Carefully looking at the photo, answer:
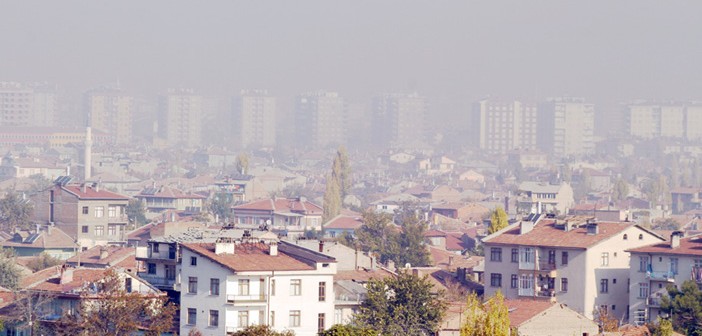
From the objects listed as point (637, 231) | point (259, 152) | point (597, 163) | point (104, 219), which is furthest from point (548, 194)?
point (259, 152)

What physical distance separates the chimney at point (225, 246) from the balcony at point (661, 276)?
30.5ft

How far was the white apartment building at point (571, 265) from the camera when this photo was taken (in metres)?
39.7

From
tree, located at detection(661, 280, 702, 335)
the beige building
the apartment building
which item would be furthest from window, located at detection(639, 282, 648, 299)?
the beige building

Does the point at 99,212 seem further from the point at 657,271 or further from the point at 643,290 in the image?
the point at 657,271

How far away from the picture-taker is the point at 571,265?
3997 centimetres

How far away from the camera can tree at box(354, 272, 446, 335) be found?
108ft

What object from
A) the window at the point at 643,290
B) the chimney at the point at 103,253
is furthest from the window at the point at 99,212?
the window at the point at 643,290

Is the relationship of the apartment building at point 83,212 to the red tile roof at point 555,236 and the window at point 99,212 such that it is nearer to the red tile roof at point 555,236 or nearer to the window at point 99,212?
the window at point 99,212

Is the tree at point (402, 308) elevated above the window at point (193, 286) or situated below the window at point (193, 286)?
below

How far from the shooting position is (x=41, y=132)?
189 m

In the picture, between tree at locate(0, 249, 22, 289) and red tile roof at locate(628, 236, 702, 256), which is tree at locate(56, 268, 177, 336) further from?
red tile roof at locate(628, 236, 702, 256)

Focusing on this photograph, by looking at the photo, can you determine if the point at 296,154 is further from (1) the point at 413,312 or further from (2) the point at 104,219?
(1) the point at 413,312

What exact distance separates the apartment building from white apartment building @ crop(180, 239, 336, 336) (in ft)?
81.8

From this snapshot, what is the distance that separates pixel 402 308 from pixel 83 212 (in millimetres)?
27473
